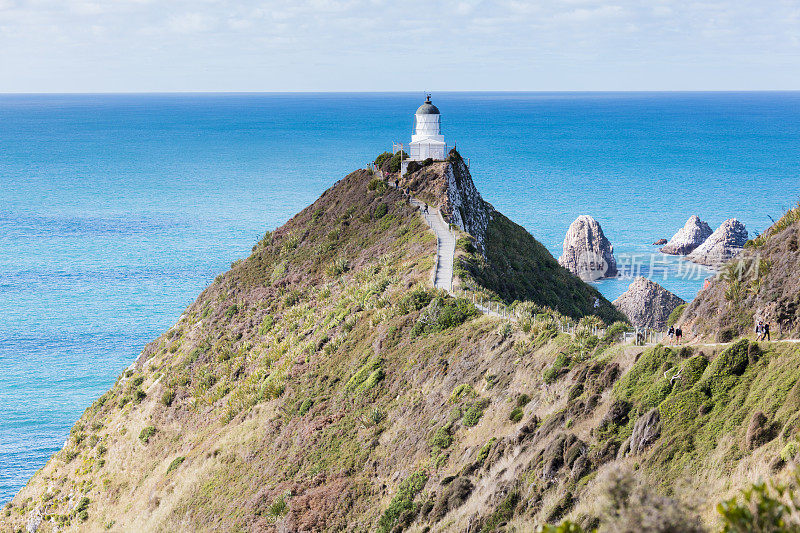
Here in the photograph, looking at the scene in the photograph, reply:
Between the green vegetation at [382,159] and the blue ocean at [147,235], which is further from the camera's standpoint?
the blue ocean at [147,235]

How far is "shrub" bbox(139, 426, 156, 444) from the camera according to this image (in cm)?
4262

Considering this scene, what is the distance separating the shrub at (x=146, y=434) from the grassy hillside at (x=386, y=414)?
0.08 meters

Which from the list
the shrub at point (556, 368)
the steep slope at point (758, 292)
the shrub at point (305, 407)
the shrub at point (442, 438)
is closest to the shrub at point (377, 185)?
the shrub at point (305, 407)

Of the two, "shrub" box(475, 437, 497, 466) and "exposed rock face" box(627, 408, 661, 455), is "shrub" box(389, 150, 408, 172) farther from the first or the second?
"exposed rock face" box(627, 408, 661, 455)

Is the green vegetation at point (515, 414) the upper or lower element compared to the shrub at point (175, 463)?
upper

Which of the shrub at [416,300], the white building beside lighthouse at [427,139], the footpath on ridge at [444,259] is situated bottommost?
the shrub at [416,300]

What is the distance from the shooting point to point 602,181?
180125mm

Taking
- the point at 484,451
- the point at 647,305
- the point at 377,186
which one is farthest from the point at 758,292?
the point at 647,305

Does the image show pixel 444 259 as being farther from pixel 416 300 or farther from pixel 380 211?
pixel 380 211

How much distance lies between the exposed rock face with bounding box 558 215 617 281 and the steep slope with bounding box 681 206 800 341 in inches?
2844

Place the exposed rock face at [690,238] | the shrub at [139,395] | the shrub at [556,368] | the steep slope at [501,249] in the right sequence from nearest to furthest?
the shrub at [556,368] → the steep slope at [501,249] → the shrub at [139,395] → the exposed rock face at [690,238]

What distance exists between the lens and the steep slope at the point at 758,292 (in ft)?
73.5

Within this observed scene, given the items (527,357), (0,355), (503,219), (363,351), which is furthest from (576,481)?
(0,355)

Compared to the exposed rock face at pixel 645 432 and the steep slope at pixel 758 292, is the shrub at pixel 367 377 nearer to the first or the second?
the steep slope at pixel 758 292
